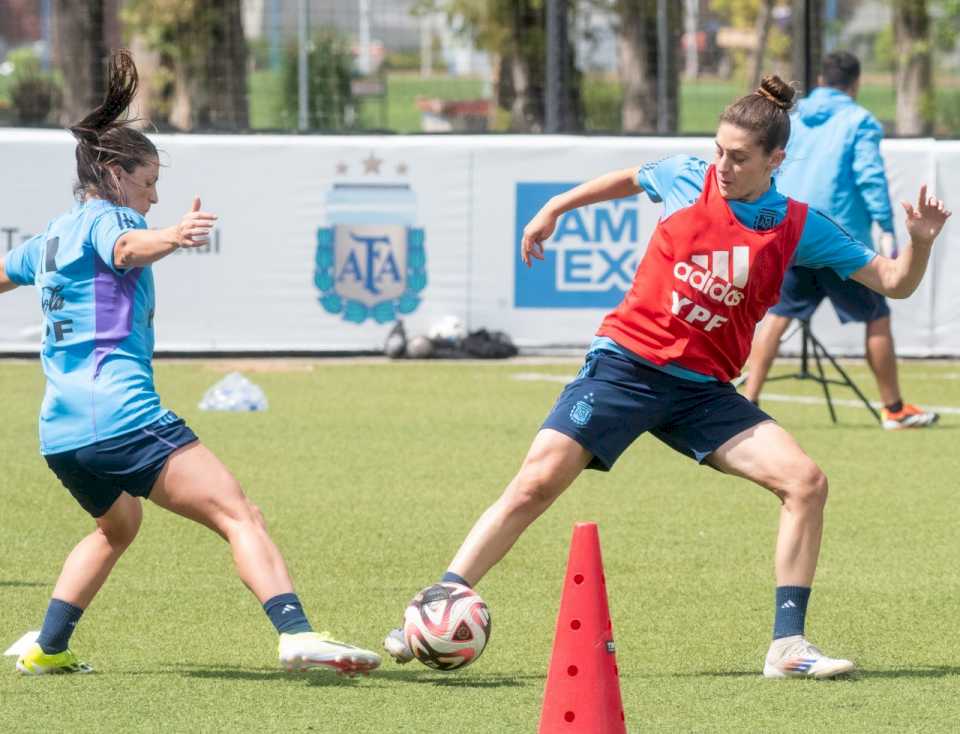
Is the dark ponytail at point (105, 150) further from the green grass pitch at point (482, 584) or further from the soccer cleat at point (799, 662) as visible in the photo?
the soccer cleat at point (799, 662)

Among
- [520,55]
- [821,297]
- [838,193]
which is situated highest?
[520,55]

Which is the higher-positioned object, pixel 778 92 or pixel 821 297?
pixel 778 92

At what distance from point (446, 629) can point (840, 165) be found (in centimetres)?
657

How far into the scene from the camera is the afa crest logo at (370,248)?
1478 centimetres

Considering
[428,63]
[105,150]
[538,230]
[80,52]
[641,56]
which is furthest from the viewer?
[428,63]

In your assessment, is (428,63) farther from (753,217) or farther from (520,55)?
(753,217)

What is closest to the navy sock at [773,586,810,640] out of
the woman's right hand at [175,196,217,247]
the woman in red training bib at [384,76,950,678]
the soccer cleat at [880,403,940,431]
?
the woman in red training bib at [384,76,950,678]

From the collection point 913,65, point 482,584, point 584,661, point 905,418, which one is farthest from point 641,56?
point 584,661

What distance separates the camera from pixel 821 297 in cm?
1120

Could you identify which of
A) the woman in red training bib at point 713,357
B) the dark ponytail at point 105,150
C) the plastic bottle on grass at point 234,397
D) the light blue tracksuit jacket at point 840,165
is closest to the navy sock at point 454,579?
the woman in red training bib at point 713,357

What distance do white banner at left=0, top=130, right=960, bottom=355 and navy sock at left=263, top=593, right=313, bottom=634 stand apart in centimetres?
940

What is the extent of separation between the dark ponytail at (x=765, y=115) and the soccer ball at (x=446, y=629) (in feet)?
5.24

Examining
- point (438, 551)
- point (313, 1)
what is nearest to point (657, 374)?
point (438, 551)

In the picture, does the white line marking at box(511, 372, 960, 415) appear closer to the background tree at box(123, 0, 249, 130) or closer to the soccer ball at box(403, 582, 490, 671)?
the soccer ball at box(403, 582, 490, 671)
